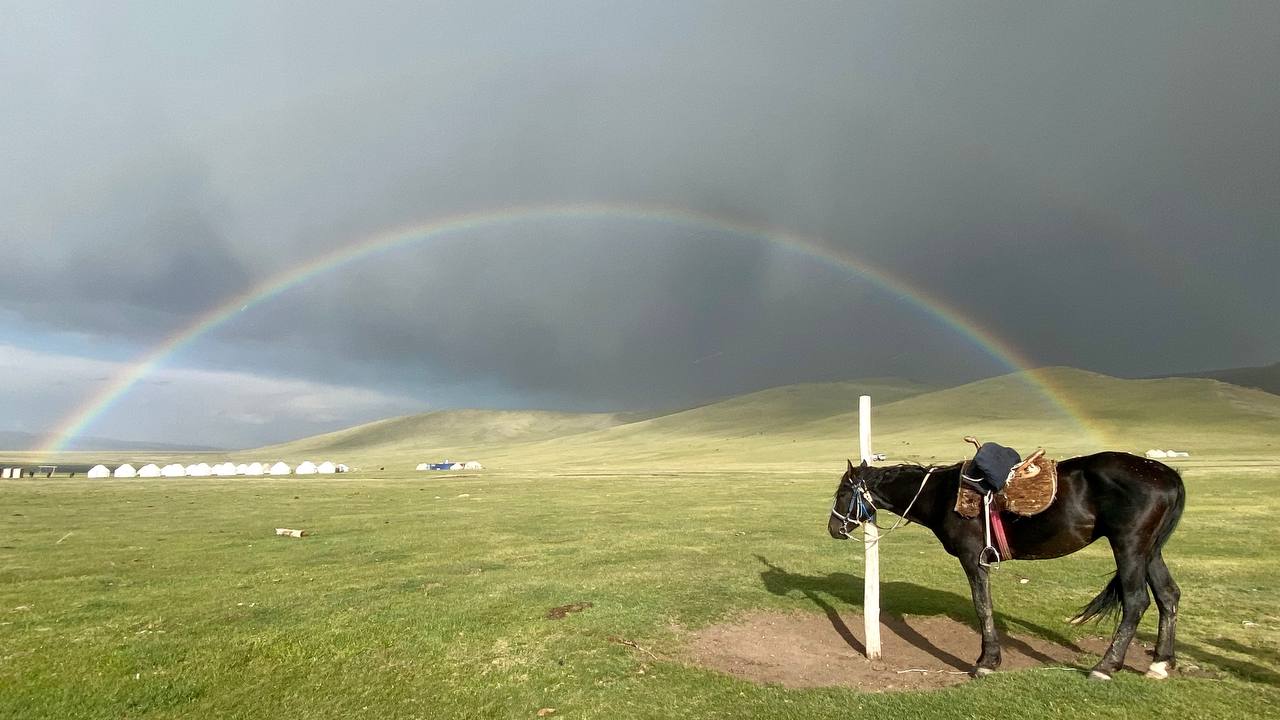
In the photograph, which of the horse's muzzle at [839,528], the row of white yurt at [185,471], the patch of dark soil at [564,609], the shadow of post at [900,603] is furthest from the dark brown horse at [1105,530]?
the row of white yurt at [185,471]

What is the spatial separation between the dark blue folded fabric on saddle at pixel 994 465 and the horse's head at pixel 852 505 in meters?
1.66

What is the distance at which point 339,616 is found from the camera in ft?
37.0

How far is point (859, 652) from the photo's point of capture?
33.2 feet

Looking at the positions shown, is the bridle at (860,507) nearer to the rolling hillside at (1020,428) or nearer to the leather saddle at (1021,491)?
the leather saddle at (1021,491)

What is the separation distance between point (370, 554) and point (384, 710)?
12.3 m

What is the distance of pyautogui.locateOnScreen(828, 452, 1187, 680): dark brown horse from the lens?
27.7 ft

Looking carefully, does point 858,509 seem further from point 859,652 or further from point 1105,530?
point 1105,530

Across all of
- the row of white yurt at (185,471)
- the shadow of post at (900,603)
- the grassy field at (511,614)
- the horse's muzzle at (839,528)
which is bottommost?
the row of white yurt at (185,471)

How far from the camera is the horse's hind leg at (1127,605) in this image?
8250 mm

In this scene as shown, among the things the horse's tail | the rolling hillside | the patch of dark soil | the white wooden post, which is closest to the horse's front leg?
the white wooden post

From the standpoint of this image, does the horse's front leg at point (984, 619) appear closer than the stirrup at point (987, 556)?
Yes

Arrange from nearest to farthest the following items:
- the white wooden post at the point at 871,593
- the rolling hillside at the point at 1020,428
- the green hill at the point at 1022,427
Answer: the white wooden post at the point at 871,593 < the rolling hillside at the point at 1020,428 < the green hill at the point at 1022,427

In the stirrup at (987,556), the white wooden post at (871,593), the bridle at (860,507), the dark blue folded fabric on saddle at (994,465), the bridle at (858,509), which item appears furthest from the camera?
the bridle at (858,509)

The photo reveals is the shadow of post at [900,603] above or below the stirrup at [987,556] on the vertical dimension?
below
